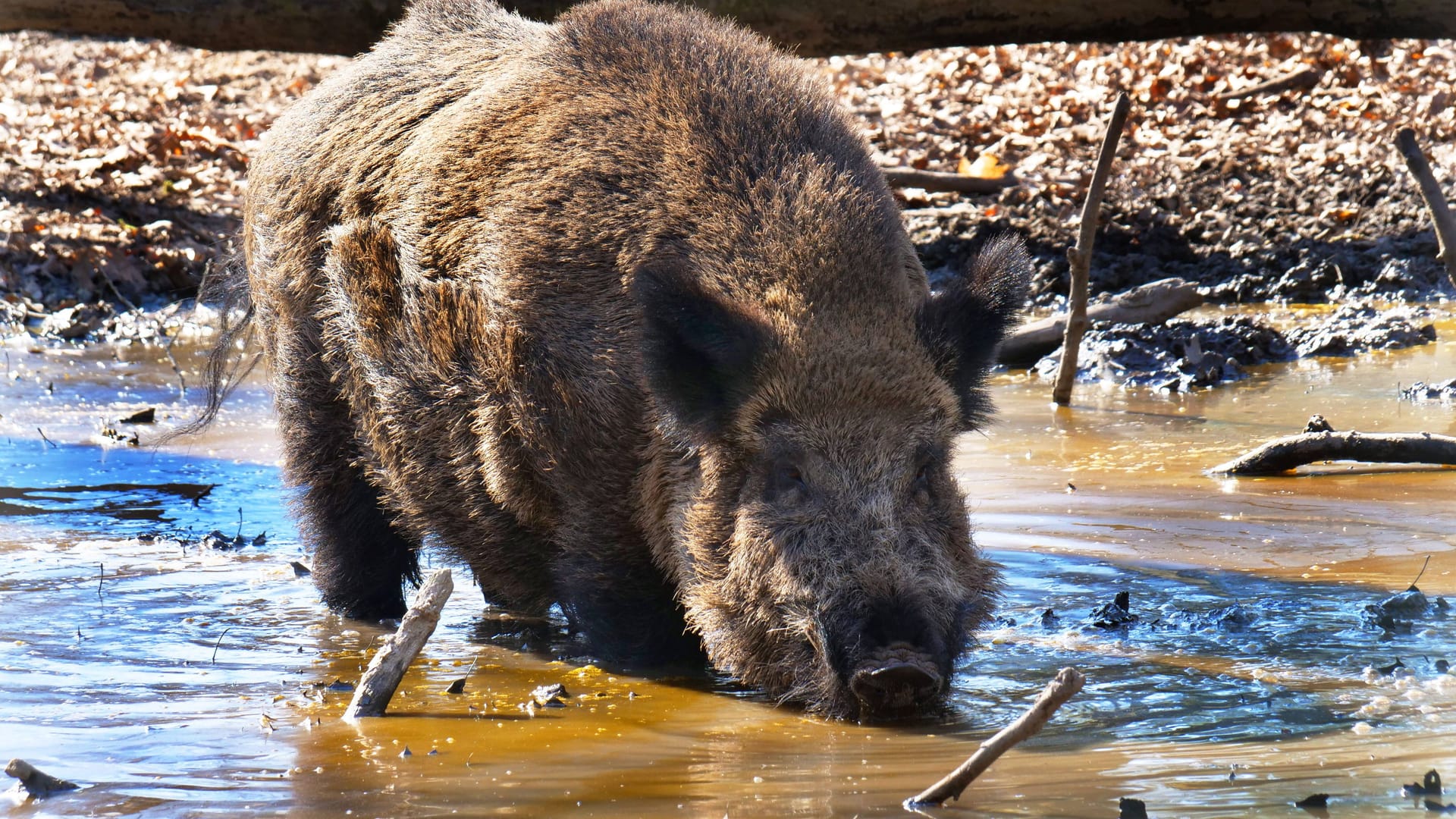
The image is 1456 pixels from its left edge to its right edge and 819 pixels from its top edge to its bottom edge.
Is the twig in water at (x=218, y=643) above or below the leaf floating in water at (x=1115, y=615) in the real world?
below

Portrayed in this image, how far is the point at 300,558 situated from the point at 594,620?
6.73 ft

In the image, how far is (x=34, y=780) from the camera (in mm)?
3342

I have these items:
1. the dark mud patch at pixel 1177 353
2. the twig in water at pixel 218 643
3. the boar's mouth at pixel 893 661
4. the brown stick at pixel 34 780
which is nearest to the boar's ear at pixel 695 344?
the boar's mouth at pixel 893 661

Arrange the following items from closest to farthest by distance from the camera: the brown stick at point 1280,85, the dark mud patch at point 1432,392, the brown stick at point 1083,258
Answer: the dark mud patch at point 1432,392 < the brown stick at point 1083,258 < the brown stick at point 1280,85

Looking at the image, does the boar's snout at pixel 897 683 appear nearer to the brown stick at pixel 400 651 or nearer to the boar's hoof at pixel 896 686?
the boar's hoof at pixel 896 686

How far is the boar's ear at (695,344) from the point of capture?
443cm

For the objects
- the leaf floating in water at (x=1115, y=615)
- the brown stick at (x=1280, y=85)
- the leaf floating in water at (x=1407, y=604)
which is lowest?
the leaf floating in water at (x=1115, y=615)

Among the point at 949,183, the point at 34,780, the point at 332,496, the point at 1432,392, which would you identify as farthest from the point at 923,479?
the point at 949,183

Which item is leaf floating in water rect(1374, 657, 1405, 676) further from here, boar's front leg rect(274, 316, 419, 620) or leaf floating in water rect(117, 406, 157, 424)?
leaf floating in water rect(117, 406, 157, 424)

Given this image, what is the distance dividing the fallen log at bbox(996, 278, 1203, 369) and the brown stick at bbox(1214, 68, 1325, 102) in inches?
191

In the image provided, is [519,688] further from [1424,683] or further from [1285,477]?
[1285,477]

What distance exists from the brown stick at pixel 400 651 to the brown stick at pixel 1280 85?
38.3 ft

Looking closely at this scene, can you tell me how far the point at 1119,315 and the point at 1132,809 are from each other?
716cm

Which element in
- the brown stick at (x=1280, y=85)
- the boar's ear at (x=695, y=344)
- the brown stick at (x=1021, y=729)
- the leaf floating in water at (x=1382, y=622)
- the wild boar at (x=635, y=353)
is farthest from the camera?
the brown stick at (x=1280, y=85)
